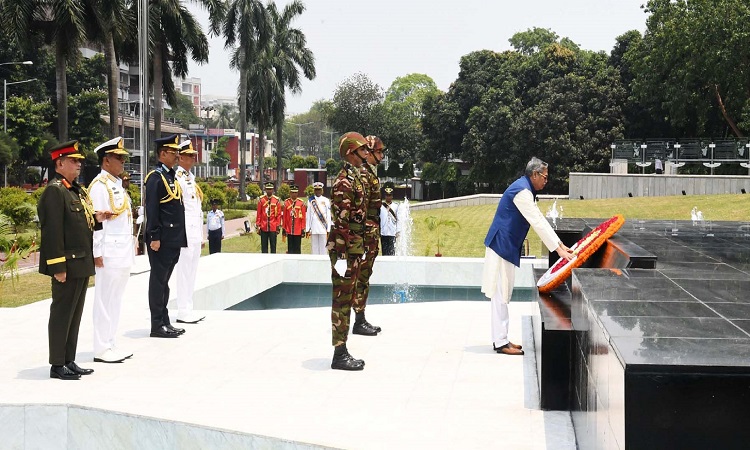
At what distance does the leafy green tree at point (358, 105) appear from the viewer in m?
69.4

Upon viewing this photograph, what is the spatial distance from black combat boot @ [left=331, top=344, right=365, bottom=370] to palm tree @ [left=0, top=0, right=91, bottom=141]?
27317 millimetres

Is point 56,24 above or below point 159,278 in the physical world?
above

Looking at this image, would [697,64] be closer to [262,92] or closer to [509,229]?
[262,92]

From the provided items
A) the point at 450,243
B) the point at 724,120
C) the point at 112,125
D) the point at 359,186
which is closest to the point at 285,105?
the point at 112,125

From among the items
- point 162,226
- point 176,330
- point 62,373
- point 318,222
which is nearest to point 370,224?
point 162,226

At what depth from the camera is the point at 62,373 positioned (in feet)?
20.2

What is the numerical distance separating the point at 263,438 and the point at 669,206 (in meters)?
25.3

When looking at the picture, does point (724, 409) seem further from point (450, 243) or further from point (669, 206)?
point (669, 206)

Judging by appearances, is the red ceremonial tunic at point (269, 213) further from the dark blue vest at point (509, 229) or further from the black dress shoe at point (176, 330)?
the dark blue vest at point (509, 229)

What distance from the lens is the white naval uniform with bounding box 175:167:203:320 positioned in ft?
27.2

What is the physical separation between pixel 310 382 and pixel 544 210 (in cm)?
2472

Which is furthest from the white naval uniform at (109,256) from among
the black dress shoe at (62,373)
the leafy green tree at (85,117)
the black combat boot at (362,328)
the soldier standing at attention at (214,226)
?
the leafy green tree at (85,117)

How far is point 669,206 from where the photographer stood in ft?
90.9

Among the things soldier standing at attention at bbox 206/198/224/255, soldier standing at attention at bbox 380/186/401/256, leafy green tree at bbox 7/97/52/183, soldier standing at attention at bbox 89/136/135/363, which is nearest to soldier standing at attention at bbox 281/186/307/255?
soldier standing at attention at bbox 206/198/224/255
